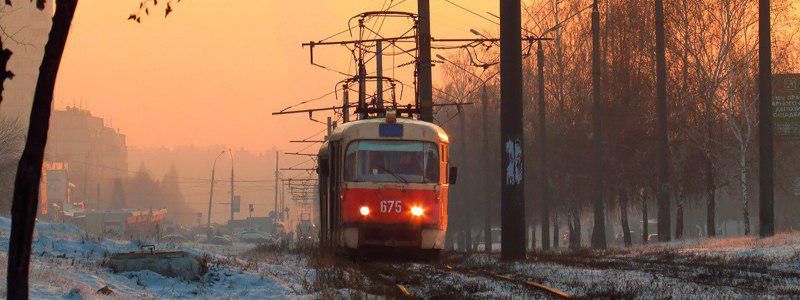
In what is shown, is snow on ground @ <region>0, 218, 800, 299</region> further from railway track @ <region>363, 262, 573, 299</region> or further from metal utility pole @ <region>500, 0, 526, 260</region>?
metal utility pole @ <region>500, 0, 526, 260</region>

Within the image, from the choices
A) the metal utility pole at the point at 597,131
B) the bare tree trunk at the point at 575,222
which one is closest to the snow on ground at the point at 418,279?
the metal utility pole at the point at 597,131

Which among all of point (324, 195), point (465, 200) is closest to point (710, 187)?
point (324, 195)

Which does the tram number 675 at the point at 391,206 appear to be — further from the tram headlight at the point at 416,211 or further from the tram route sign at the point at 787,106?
the tram route sign at the point at 787,106

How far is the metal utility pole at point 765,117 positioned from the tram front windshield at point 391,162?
45.4 ft

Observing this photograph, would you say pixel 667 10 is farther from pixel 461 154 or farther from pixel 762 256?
pixel 461 154

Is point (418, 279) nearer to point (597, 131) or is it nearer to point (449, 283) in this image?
point (449, 283)

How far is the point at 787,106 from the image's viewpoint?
3409cm

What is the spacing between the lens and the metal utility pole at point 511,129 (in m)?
23.6

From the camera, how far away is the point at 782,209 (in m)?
76.6

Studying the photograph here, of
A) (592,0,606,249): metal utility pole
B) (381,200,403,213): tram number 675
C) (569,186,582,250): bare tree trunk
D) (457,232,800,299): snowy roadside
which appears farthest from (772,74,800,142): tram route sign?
(569,186,582,250): bare tree trunk

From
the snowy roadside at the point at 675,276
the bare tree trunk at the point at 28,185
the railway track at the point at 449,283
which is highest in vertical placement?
the bare tree trunk at the point at 28,185

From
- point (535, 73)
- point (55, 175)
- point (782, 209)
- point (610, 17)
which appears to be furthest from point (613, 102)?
point (55, 175)

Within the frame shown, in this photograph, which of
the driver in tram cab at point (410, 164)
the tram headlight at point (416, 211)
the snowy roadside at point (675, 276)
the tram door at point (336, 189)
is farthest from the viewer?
the tram door at point (336, 189)

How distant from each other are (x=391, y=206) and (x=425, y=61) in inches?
495
